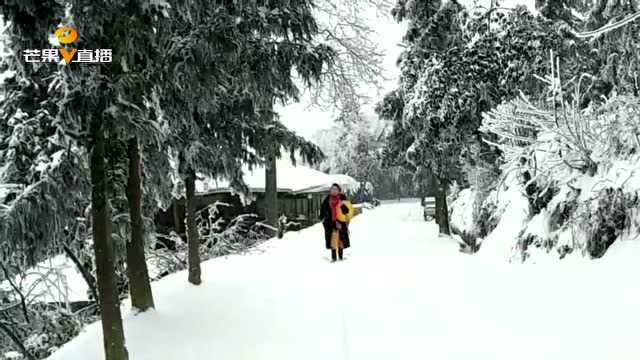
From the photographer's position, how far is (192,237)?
9047 mm

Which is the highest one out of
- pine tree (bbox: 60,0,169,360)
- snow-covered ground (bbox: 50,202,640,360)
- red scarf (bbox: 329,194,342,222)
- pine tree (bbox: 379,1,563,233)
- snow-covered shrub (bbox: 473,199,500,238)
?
pine tree (bbox: 379,1,563,233)

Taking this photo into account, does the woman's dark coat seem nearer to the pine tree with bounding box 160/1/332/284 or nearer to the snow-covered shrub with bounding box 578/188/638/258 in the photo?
the pine tree with bounding box 160/1/332/284

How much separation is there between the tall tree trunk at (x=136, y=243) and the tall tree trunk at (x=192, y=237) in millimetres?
1991

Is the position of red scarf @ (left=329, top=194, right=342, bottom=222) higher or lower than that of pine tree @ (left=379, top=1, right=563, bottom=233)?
lower

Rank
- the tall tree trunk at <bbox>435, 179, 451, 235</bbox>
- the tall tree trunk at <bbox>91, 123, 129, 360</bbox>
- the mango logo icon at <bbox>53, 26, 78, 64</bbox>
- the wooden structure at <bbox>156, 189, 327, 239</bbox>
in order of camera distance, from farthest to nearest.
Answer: the wooden structure at <bbox>156, 189, 327, 239</bbox>, the tall tree trunk at <bbox>435, 179, 451, 235</bbox>, the tall tree trunk at <bbox>91, 123, 129, 360</bbox>, the mango logo icon at <bbox>53, 26, 78, 64</bbox>

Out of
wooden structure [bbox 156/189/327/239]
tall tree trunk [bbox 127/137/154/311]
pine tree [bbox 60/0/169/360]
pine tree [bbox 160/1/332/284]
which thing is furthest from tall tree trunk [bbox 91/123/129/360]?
wooden structure [bbox 156/189/327/239]

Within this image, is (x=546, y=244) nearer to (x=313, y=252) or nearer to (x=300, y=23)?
(x=300, y=23)

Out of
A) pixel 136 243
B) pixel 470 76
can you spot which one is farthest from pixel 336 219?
pixel 136 243

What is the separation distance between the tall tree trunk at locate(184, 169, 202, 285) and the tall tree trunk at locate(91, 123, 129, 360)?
376cm

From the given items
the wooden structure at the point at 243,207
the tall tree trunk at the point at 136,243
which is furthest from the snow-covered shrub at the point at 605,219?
the wooden structure at the point at 243,207

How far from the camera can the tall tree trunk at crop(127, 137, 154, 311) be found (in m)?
6.27

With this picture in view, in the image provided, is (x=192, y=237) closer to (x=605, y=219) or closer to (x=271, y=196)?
(x=605, y=219)

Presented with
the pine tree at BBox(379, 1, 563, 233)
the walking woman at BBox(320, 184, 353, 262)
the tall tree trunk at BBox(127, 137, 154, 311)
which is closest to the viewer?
the tall tree trunk at BBox(127, 137, 154, 311)

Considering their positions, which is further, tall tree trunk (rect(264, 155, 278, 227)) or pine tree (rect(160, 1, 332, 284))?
tall tree trunk (rect(264, 155, 278, 227))
